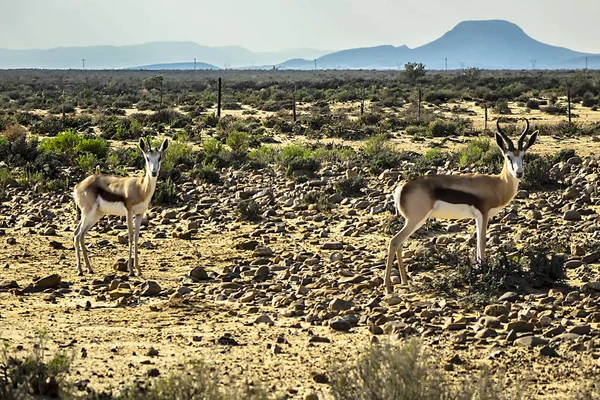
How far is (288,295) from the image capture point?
9961 millimetres

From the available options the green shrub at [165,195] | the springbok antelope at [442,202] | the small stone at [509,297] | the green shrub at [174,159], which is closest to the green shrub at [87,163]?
the green shrub at [174,159]

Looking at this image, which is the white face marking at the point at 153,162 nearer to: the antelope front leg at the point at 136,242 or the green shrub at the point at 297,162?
the antelope front leg at the point at 136,242

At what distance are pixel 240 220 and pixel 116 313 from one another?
5.97 metres

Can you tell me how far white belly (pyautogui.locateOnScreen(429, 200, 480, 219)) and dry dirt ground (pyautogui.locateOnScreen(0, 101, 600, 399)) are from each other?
35.1 inches

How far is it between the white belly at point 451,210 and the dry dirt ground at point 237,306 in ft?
2.92

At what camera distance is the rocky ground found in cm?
750

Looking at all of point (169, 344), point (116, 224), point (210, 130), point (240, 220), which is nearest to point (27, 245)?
point (116, 224)

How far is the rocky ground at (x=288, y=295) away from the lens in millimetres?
7504

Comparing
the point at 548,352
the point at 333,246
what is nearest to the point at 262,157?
the point at 333,246

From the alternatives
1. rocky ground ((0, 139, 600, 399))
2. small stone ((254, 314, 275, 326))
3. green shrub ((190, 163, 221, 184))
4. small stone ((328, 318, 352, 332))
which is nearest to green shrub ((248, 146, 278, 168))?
green shrub ((190, 163, 221, 184))

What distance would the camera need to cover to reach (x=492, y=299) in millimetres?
9234

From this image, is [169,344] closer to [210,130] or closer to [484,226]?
[484,226]

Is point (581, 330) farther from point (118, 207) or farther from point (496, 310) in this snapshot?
point (118, 207)

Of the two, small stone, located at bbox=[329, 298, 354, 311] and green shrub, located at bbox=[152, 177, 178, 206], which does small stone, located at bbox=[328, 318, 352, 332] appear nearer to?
small stone, located at bbox=[329, 298, 354, 311]
